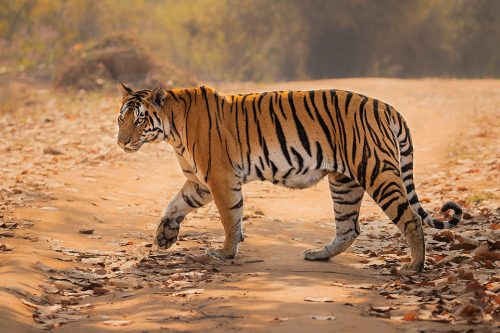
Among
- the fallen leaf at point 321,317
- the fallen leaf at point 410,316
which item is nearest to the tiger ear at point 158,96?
the fallen leaf at point 321,317

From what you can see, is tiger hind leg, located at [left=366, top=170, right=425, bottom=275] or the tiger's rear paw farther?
the tiger's rear paw

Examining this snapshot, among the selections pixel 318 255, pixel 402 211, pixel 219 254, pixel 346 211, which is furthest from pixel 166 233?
pixel 402 211

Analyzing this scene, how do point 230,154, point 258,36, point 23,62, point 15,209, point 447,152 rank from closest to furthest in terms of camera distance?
point 230,154 → point 15,209 → point 447,152 → point 23,62 → point 258,36

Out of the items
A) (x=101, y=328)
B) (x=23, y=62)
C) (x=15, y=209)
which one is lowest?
(x=101, y=328)

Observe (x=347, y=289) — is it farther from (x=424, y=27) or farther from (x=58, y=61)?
(x=424, y=27)

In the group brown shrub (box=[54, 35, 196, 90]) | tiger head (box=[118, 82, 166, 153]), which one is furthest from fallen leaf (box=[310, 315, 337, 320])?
brown shrub (box=[54, 35, 196, 90])

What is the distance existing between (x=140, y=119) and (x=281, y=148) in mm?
1267

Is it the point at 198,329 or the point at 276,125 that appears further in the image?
the point at 276,125

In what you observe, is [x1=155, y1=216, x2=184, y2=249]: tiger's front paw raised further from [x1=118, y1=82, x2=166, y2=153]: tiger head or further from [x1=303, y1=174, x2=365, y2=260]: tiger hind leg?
[x1=303, y1=174, x2=365, y2=260]: tiger hind leg

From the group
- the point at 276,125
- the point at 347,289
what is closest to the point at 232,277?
the point at 347,289

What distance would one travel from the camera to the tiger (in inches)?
288

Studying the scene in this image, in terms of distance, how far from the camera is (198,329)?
5.41 m

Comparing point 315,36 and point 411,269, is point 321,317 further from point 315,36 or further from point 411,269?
point 315,36

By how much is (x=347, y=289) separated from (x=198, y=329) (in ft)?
4.83
